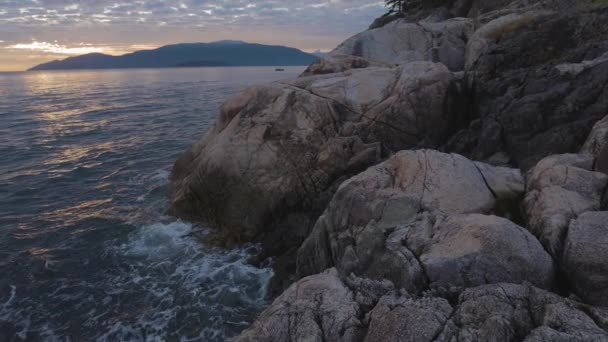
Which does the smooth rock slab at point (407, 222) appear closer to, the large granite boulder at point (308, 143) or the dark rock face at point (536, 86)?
the dark rock face at point (536, 86)

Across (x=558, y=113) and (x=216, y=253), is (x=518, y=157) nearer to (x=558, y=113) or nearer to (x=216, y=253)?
(x=558, y=113)

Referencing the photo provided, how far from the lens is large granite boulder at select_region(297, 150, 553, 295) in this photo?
21.0ft

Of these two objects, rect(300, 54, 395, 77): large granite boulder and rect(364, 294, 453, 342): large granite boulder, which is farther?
rect(300, 54, 395, 77): large granite boulder

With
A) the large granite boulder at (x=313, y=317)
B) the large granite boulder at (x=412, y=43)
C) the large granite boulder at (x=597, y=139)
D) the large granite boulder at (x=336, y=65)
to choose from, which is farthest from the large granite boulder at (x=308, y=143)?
the large granite boulder at (x=412, y=43)

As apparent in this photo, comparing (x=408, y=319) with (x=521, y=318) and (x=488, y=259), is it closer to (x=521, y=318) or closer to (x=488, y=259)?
(x=521, y=318)

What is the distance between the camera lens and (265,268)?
1262 cm

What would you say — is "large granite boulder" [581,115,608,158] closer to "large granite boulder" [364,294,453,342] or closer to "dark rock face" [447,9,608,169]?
"dark rock face" [447,9,608,169]

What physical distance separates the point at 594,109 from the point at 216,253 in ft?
43.2

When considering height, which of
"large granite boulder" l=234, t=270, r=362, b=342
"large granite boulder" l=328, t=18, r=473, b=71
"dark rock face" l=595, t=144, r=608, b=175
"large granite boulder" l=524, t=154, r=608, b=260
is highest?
"large granite boulder" l=328, t=18, r=473, b=71

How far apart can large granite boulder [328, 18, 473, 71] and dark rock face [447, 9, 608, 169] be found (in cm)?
465

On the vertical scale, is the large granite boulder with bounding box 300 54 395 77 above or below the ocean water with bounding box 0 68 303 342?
above

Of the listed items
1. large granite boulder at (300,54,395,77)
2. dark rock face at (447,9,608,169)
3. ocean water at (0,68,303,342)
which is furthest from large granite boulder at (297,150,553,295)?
large granite boulder at (300,54,395,77)

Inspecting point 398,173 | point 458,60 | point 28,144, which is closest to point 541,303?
point 398,173

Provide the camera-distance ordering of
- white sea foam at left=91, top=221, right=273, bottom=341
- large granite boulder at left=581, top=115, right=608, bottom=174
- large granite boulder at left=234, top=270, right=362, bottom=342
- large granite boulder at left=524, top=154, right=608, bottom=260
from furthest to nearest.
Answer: white sea foam at left=91, top=221, right=273, bottom=341 < large granite boulder at left=581, top=115, right=608, bottom=174 < large granite boulder at left=524, top=154, right=608, bottom=260 < large granite boulder at left=234, top=270, right=362, bottom=342
